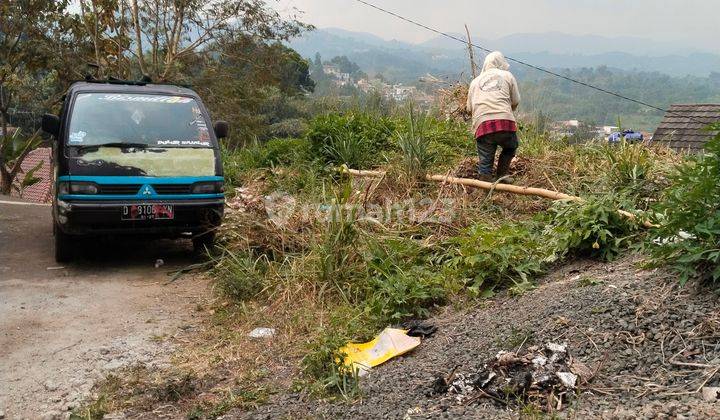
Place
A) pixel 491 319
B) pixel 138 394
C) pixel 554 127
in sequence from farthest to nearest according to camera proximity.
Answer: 1. pixel 554 127
2. pixel 491 319
3. pixel 138 394

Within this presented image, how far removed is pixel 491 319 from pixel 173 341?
2356 mm

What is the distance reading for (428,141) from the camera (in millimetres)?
9000

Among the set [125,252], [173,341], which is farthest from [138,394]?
[125,252]

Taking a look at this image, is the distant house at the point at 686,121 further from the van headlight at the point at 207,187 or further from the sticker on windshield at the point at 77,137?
the sticker on windshield at the point at 77,137

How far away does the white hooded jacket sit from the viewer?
7.81 meters

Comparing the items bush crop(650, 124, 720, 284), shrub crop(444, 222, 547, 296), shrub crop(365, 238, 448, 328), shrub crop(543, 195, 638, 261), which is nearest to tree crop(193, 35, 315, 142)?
shrub crop(365, 238, 448, 328)

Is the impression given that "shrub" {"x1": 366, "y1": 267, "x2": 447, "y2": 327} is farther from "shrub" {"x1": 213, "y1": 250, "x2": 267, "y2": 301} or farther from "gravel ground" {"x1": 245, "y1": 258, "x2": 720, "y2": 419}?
"shrub" {"x1": 213, "y1": 250, "x2": 267, "y2": 301}

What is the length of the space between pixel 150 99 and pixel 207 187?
142 cm

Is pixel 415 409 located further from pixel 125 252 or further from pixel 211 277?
pixel 125 252

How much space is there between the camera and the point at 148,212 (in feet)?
22.6

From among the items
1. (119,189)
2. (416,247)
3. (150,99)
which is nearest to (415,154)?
(416,247)

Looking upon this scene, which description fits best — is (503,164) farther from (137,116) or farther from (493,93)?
(137,116)

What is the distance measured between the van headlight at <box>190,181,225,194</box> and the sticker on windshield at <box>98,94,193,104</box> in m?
1.29

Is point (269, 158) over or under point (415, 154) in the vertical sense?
under
